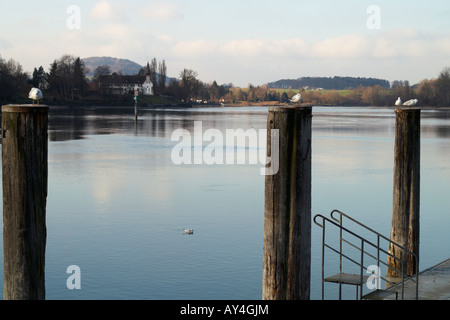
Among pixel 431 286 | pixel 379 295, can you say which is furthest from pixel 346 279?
pixel 431 286

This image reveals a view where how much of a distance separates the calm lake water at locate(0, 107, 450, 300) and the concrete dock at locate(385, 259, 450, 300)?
2.94 m

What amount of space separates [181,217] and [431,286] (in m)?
12.5

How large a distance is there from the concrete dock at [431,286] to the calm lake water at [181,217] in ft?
9.64

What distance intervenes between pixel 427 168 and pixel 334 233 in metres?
19.6

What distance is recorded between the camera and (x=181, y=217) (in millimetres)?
23234

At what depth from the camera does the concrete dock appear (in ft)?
37.2

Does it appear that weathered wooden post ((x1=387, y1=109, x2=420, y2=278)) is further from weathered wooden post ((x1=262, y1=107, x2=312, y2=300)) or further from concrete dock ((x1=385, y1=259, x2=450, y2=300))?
weathered wooden post ((x1=262, y1=107, x2=312, y2=300))
